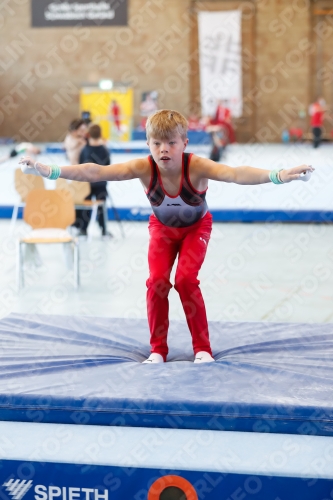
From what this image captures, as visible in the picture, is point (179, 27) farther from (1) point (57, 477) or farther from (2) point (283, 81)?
(1) point (57, 477)

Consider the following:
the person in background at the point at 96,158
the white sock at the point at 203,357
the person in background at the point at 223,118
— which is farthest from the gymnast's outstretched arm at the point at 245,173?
the person in background at the point at 223,118

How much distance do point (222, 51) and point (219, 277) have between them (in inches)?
449

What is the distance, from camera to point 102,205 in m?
7.38

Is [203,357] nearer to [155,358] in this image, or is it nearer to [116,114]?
[155,358]

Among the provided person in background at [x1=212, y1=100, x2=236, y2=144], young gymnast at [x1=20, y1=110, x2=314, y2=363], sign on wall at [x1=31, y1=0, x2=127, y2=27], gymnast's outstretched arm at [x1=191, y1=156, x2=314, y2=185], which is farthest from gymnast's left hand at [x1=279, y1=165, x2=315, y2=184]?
sign on wall at [x1=31, y1=0, x2=127, y2=27]

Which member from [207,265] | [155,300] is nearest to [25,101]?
[207,265]

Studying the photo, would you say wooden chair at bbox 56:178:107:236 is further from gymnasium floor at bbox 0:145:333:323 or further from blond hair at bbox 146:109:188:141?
blond hair at bbox 146:109:188:141

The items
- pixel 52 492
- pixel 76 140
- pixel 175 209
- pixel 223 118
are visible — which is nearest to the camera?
pixel 52 492

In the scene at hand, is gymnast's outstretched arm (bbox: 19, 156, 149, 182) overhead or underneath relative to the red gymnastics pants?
overhead

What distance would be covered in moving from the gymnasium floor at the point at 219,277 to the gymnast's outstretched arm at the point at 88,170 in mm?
1851

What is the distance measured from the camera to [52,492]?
242 centimetres

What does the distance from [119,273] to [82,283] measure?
0.42 m

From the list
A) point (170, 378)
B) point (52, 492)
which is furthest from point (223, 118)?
point (52, 492)

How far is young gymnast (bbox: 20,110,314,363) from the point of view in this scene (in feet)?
9.46
